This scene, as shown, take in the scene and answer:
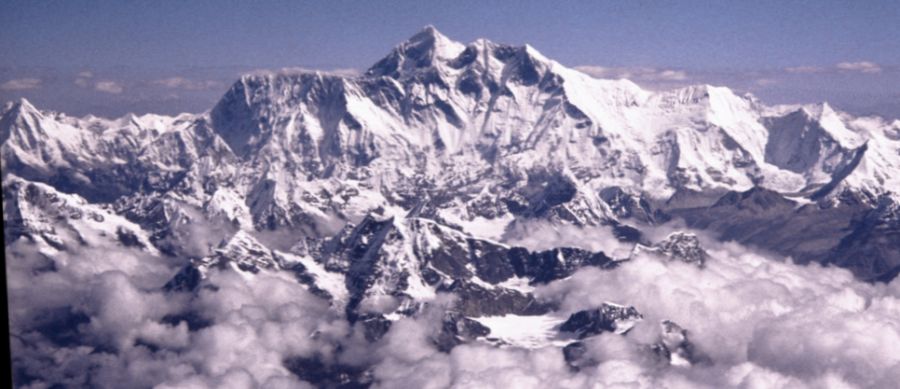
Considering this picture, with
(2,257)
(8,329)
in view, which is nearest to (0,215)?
(2,257)

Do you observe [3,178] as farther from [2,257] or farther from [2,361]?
[2,361]

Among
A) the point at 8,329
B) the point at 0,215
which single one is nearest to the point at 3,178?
the point at 0,215

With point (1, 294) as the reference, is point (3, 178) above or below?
above

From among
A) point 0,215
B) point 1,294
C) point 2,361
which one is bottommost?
point 2,361

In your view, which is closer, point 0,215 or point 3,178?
point 0,215

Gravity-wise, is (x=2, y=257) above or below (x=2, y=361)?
above

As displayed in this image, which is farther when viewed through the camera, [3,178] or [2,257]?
[3,178]

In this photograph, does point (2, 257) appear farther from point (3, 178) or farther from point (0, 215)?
point (3, 178)
